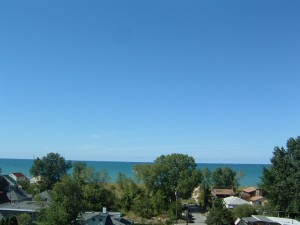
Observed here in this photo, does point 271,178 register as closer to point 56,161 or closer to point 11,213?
point 11,213

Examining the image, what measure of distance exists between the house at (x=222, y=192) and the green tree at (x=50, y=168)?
104 ft

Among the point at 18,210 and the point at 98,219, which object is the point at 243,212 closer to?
the point at 98,219

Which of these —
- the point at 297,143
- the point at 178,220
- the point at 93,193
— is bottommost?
the point at 178,220

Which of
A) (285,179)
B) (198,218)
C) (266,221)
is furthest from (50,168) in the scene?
(266,221)

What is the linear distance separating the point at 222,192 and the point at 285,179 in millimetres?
27861

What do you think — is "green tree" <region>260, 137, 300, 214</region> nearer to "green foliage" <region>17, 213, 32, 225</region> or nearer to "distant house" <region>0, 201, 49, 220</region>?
"distant house" <region>0, 201, 49, 220</region>

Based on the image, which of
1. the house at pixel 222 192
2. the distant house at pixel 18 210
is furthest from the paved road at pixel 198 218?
the distant house at pixel 18 210

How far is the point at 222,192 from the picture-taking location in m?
82.6

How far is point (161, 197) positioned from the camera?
65125 mm

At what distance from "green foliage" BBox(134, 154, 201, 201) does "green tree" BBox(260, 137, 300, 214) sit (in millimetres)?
15491

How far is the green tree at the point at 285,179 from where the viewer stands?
2141 inches

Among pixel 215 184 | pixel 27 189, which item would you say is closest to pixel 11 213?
pixel 27 189

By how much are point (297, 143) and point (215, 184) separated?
116 ft

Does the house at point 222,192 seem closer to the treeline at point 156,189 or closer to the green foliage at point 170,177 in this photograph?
the treeline at point 156,189
